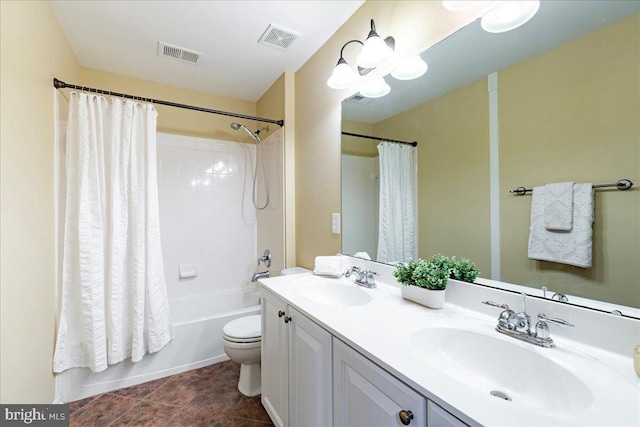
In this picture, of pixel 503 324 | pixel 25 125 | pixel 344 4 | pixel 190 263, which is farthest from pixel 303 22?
pixel 190 263

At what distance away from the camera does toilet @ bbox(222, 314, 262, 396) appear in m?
1.78

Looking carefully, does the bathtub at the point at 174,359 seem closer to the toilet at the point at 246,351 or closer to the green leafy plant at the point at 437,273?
the toilet at the point at 246,351

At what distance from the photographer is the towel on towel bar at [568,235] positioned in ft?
2.70

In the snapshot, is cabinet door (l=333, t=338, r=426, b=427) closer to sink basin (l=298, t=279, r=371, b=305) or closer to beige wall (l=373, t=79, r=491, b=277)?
sink basin (l=298, t=279, r=371, b=305)

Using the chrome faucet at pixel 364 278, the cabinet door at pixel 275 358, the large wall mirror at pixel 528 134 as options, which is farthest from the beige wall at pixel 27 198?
the large wall mirror at pixel 528 134

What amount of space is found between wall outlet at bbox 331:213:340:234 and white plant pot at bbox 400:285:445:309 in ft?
2.49

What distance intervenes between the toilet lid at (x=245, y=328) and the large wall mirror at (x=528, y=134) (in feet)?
4.18

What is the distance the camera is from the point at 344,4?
1.59 m

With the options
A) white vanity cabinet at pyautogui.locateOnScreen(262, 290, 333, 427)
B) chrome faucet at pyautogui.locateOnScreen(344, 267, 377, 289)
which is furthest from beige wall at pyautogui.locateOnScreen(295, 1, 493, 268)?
white vanity cabinet at pyautogui.locateOnScreen(262, 290, 333, 427)

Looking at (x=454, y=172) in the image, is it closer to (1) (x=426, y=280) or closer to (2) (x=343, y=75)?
(1) (x=426, y=280)

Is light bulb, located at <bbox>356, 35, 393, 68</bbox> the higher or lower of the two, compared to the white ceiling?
lower

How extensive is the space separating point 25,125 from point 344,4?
1802 mm

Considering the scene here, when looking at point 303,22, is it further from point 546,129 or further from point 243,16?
point 546,129

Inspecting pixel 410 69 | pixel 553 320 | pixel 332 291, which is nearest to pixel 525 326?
pixel 553 320
